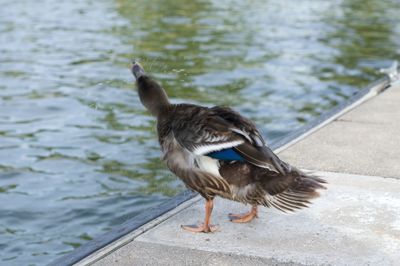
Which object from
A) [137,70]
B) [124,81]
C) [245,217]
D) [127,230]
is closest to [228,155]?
[245,217]

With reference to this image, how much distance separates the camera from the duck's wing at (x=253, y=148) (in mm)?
4914

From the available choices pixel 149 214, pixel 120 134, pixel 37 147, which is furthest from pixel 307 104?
pixel 149 214

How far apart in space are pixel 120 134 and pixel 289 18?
1067 cm

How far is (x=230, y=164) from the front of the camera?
509cm

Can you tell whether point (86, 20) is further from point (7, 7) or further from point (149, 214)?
point (149, 214)

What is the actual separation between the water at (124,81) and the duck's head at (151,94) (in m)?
1.77

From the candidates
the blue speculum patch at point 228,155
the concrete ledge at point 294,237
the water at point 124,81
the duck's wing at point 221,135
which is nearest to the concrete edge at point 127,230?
the concrete ledge at point 294,237

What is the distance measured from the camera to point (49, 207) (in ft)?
25.2

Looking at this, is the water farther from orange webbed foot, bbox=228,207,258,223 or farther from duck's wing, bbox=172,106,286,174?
duck's wing, bbox=172,106,286,174

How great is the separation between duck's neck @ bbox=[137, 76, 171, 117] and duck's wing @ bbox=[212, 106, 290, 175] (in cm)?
52

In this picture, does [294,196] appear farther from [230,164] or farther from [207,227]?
[207,227]

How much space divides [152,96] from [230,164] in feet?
2.96

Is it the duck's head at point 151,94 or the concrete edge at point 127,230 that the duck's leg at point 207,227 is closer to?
the concrete edge at point 127,230

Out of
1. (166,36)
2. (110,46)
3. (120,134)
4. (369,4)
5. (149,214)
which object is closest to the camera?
(149,214)
